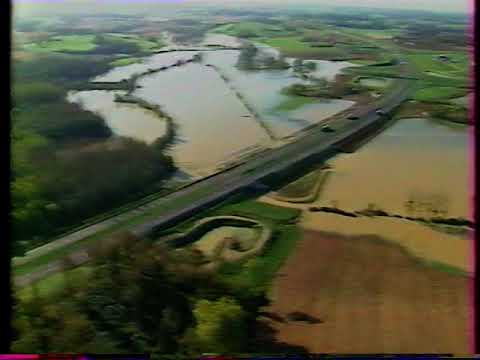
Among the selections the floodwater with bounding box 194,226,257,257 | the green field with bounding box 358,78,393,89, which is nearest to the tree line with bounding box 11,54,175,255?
the floodwater with bounding box 194,226,257,257

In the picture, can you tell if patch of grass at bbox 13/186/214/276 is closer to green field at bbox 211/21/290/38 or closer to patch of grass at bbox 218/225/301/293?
patch of grass at bbox 218/225/301/293

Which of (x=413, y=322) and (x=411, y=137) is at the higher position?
(x=411, y=137)

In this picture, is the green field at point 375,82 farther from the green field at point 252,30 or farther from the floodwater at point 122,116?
the floodwater at point 122,116

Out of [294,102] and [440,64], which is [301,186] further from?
[440,64]

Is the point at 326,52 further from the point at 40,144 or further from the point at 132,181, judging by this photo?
the point at 40,144

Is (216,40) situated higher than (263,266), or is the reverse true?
(216,40)

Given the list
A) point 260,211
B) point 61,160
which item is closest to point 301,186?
point 260,211

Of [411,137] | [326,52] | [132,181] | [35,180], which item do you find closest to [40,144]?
[35,180]
